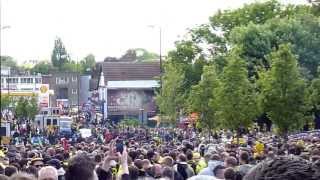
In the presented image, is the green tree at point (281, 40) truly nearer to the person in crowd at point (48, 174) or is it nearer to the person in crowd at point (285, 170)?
the person in crowd at point (48, 174)

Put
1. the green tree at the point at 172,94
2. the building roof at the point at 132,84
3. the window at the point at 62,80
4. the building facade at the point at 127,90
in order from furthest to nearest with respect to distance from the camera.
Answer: the window at the point at 62,80 < the building roof at the point at 132,84 < the building facade at the point at 127,90 < the green tree at the point at 172,94

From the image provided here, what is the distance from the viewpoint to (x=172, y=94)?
75.9 metres

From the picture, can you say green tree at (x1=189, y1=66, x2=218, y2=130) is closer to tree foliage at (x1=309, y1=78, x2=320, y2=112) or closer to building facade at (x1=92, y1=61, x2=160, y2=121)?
tree foliage at (x1=309, y1=78, x2=320, y2=112)

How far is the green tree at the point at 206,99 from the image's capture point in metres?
54.3

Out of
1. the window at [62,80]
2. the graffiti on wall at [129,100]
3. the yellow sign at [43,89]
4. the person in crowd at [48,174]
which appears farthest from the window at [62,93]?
the person in crowd at [48,174]

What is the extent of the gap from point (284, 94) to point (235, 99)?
588 centimetres

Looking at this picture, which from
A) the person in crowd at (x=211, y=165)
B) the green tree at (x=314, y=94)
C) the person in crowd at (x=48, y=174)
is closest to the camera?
the person in crowd at (x=48, y=174)

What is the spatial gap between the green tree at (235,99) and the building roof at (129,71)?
72986mm

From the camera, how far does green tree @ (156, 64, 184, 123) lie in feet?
245

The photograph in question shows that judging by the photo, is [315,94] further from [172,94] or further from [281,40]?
[172,94]

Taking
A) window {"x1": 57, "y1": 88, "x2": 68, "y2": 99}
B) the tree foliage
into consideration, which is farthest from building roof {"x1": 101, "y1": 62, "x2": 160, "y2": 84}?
the tree foliage

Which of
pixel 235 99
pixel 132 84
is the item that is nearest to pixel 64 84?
pixel 132 84

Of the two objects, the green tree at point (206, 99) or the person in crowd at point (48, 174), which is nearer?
the person in crowd at point (48, 174)

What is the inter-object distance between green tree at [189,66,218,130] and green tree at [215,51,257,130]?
421 cm
